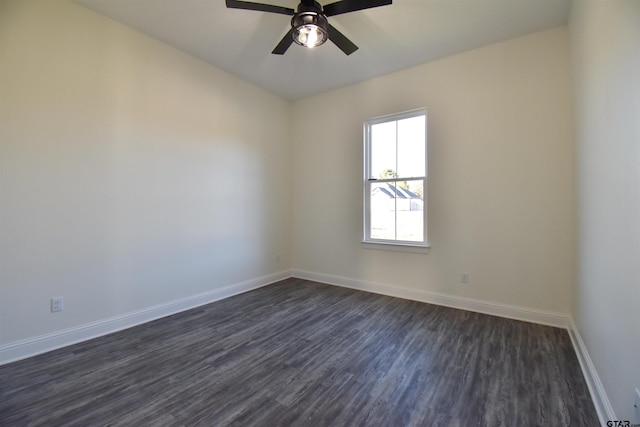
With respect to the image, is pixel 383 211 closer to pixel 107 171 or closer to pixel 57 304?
pixel 107 171

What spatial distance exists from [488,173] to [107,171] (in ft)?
13.0

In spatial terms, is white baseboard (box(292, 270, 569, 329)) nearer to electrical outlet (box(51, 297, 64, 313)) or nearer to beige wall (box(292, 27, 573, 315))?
beige wall (box(292, 27, 573, 315))

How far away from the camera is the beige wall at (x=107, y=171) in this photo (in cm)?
218

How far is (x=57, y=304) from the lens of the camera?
7.75ft

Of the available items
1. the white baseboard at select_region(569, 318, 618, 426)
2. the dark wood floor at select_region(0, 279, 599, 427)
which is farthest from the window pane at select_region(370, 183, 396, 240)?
the white baseboard at select_region(569, 318, 618, 426)

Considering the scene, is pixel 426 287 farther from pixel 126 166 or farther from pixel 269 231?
pixel 126 166

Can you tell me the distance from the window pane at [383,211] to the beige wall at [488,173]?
0.22 m

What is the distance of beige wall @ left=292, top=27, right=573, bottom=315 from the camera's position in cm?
275

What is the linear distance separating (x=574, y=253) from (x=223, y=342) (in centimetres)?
334

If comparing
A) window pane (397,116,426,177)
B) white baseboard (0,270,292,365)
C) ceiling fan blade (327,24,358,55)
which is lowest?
white baseboard (0,270,292,365)

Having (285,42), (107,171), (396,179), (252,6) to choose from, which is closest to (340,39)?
(285,42)

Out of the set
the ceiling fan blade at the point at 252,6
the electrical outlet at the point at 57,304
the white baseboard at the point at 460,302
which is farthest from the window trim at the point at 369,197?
the electrical outlet at the point at 57,304

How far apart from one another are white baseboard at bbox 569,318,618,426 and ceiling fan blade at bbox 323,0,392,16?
2.73 m

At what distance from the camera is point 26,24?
220 cm
